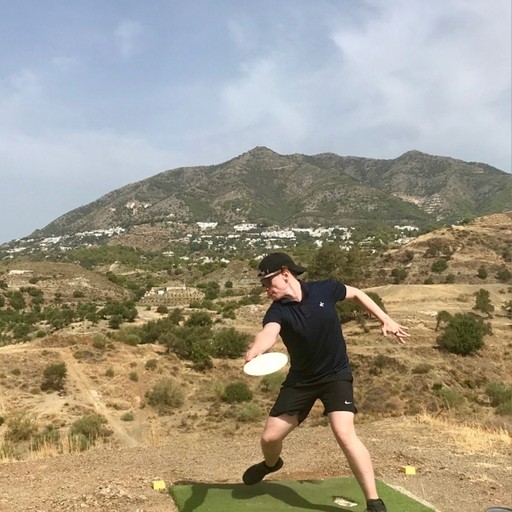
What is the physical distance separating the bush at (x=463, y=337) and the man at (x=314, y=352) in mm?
33514

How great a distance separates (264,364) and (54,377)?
29027 millimetres

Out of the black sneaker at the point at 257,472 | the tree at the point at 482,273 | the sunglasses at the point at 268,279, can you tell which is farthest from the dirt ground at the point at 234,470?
the tree at the point at 482,273

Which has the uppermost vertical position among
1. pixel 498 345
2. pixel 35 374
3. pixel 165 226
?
pixel 165 226

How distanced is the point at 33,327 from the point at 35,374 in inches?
867

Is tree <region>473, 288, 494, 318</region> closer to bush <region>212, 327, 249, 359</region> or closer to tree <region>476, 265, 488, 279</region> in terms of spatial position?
tree <region>476, 265, 488, 279</region>

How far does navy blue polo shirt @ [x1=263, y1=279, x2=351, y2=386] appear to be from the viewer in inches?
171

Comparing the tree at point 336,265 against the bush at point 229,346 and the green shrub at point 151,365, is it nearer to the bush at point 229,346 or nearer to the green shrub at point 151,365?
the bush at point 229,346

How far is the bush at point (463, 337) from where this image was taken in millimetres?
35375

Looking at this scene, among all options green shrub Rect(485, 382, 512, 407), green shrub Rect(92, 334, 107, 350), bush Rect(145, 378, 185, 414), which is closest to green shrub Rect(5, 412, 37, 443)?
bush Rect(145, 378, 185, 414)

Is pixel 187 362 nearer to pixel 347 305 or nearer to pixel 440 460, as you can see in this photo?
pixel 347 305

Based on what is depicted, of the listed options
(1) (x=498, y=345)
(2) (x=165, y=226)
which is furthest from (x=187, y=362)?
(2) (x=165, y=226)

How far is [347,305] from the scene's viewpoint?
4547 centimetres

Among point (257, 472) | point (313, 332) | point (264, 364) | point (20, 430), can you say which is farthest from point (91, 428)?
point (264, 364)

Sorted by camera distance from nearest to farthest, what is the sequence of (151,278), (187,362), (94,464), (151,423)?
(94,464) → (151,423) → (187,362) → (151,278)
